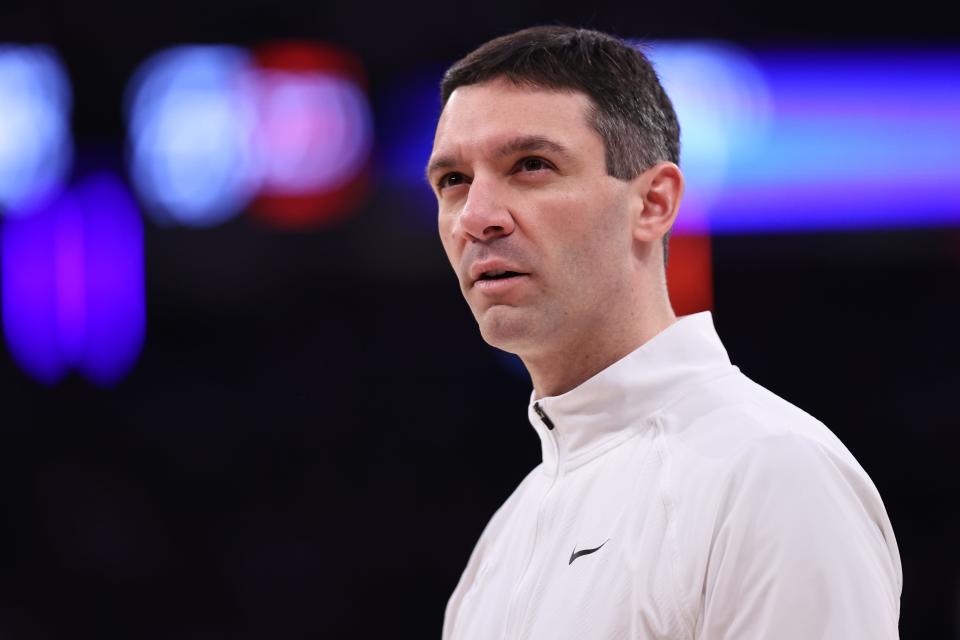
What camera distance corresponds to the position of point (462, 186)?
5.85 ft

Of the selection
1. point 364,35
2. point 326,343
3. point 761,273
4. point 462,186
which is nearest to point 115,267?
point 326,343

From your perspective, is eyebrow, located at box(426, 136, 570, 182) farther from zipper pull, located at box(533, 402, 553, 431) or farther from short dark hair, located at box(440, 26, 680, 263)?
zipper pull, located at box(533, 402, 553, 431)

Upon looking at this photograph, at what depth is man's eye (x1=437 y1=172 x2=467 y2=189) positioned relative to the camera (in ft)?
5.90

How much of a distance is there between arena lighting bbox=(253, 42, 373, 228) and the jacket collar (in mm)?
4007

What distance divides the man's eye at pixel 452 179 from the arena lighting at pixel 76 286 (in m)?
4.16

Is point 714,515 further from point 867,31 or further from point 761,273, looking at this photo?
point 867,31

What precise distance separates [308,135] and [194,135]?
0.54 metres

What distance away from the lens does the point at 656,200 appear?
179cm

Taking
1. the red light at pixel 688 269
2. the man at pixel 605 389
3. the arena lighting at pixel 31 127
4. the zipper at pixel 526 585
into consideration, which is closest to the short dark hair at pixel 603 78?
the man at pixel 605 389

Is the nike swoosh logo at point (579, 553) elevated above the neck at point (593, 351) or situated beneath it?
situated beneath

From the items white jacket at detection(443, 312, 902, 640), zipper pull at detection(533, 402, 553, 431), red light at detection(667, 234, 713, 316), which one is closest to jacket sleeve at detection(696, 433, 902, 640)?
white jacket at detection(443, 312, 902, 640)

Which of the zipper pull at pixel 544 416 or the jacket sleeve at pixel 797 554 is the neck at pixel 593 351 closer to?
the zipper pull at pixel 544 416

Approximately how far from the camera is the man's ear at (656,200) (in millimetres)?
1759

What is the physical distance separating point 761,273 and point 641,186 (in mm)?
4076
